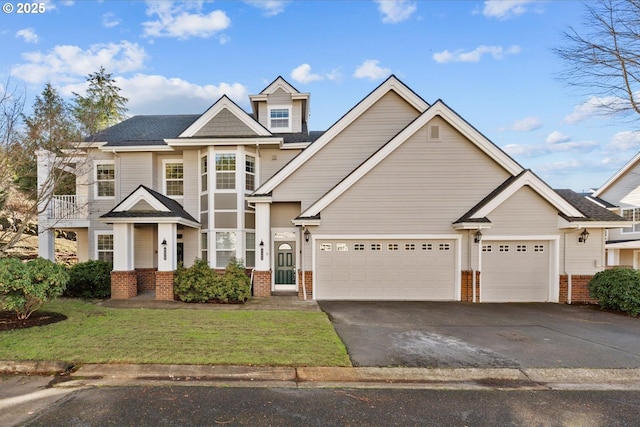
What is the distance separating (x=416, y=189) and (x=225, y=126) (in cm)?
845

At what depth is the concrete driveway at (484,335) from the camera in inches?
242

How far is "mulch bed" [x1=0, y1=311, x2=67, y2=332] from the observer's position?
746 cm

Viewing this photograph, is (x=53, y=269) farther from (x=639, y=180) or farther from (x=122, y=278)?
(x=639, y=180)

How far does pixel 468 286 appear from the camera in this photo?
12031 millimetres

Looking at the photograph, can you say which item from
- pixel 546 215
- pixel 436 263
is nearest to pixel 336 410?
pixel 436 263

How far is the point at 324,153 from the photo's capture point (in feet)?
43.4

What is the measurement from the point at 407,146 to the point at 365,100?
2.71 metres

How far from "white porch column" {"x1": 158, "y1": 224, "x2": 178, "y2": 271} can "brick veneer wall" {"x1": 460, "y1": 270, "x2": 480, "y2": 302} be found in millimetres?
10823

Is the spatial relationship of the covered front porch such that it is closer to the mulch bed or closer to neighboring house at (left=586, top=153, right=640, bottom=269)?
the mulch bed

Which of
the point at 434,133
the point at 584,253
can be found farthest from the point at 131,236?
the point at 584,253

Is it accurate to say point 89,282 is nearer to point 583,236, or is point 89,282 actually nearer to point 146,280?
point 146,280

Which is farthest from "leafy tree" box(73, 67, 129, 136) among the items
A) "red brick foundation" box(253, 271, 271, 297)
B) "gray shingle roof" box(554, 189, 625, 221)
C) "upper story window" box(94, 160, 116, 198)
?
"gray shingle roof" box(554, 189, 625, 221)

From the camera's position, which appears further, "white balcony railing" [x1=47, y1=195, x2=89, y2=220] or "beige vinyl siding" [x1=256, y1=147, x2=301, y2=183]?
"beige vinyl siding" [x1=256, y1=147, x2=301, y2=183]

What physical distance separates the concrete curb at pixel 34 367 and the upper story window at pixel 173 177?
10.1 m
